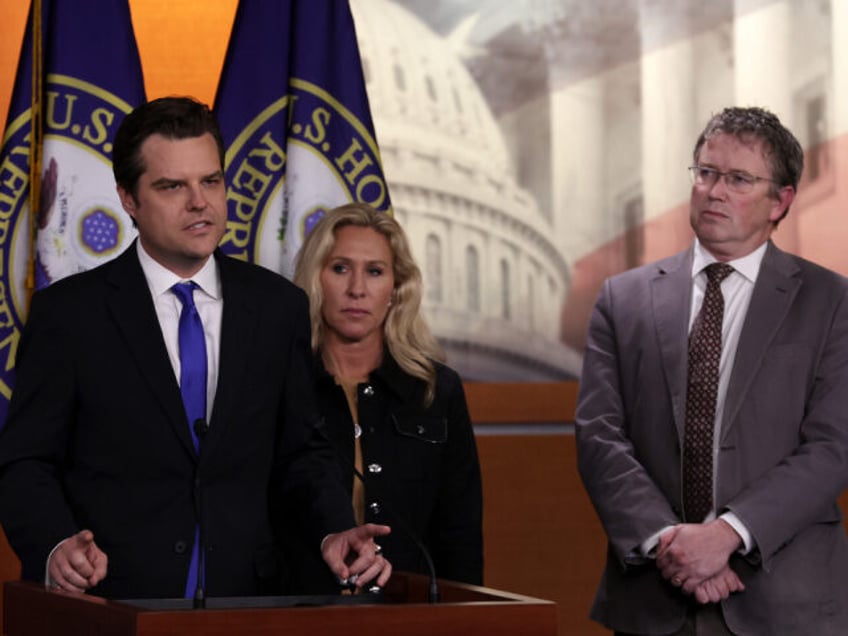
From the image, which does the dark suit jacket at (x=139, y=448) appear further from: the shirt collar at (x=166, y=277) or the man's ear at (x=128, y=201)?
the man's ear at (x=128, y=201)

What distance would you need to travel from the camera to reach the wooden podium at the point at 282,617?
1861 millimetres

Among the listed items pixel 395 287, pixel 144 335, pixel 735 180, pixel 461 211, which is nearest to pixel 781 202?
pixel 735 180

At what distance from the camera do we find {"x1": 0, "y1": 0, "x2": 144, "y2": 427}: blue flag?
3830mm

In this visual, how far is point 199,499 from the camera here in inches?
92.5

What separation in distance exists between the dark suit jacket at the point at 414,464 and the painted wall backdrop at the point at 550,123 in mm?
1277

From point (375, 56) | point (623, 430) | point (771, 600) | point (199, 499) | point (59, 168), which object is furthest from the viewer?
point (375, 56)

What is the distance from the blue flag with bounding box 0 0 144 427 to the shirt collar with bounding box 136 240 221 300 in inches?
51.3

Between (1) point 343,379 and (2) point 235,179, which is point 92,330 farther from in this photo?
(2) point 235,179

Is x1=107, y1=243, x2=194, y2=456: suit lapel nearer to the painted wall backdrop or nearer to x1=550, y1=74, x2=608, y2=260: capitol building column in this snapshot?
the painted wall backdrop

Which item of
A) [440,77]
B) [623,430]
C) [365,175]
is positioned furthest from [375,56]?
[623,430]

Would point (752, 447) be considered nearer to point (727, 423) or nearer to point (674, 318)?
point (727, 423)

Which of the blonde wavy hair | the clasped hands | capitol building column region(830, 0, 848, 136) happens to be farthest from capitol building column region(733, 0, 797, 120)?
the clasped hands

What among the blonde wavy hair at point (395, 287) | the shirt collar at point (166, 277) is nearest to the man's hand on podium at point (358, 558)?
the shirt collar at point (166, 277)

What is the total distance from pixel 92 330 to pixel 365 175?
5.67ft
